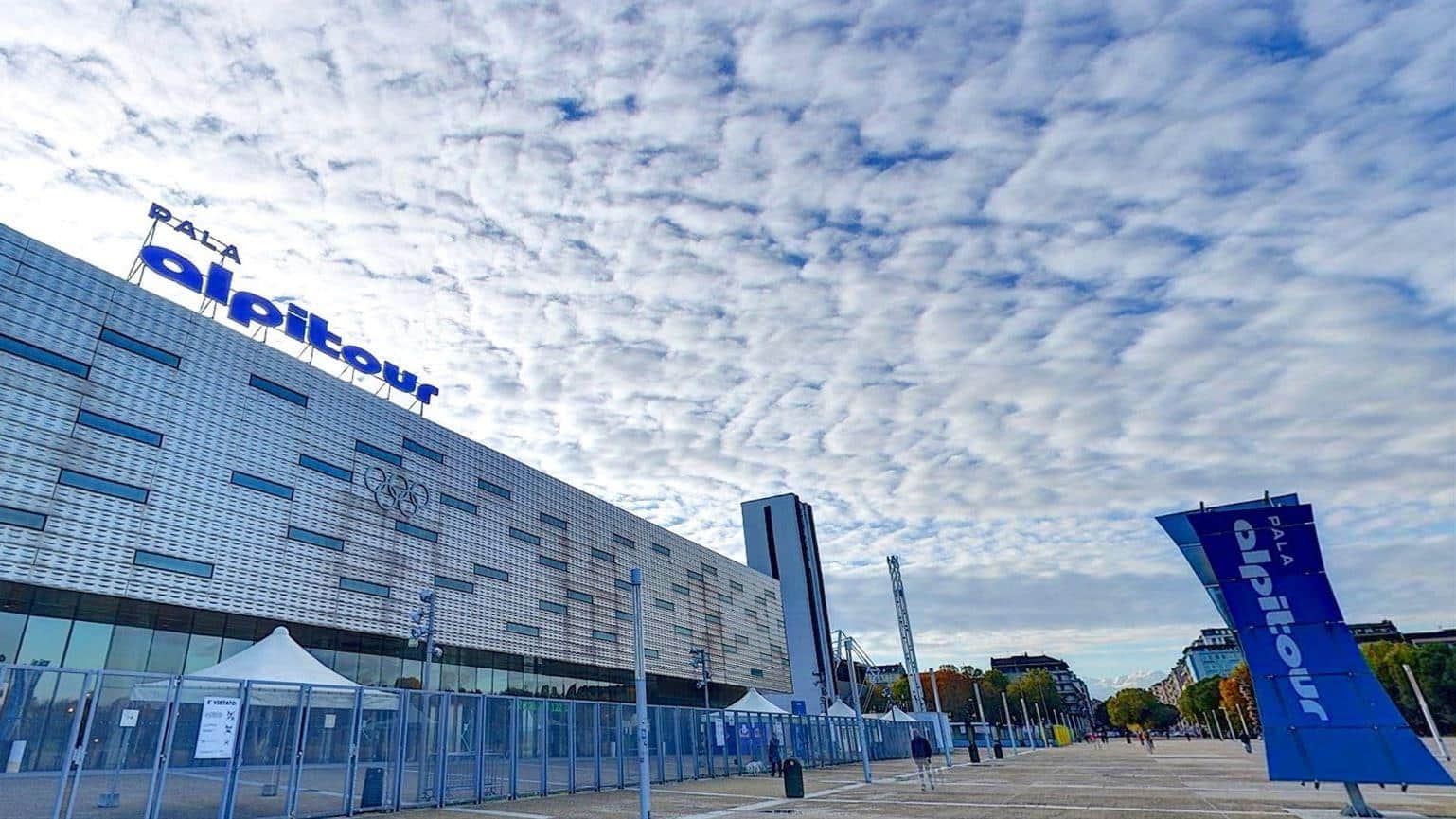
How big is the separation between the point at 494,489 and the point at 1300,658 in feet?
143

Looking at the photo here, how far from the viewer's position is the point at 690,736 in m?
28.8

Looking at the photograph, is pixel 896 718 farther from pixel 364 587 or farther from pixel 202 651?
pixel 202 651

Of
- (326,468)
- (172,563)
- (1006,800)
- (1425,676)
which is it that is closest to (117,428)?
(172,563)

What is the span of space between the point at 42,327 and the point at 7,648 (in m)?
12.2

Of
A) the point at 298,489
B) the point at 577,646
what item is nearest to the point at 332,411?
the point at 298,489

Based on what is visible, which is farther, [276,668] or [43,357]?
[43,357]

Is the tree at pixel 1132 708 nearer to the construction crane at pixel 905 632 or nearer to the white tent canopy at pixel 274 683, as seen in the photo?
the construction crane at pixel 905 632

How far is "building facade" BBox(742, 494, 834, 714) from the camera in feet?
317

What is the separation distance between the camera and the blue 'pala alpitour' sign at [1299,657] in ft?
38.8

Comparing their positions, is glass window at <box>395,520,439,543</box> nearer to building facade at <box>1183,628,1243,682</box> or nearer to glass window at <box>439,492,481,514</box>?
glass window at <box>439,492,481,514</box>

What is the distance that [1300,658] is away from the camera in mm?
12727

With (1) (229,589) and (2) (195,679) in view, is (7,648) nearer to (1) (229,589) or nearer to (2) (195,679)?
(1) (229,589)

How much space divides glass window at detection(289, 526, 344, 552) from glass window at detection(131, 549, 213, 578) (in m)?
3.95

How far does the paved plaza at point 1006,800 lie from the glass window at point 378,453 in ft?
82.7
